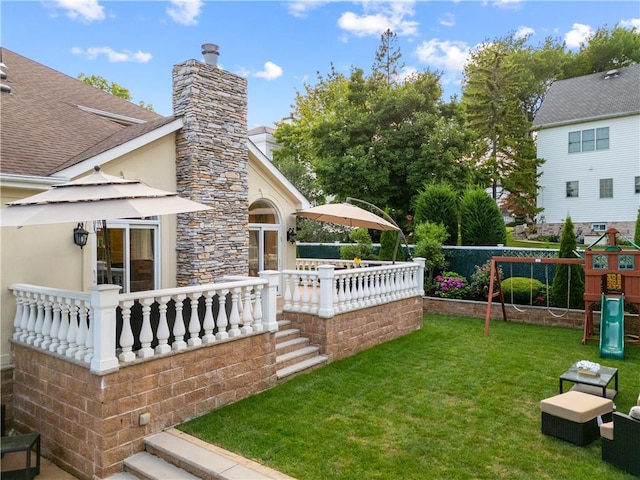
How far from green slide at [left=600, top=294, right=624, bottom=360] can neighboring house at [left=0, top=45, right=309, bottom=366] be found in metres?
7.34

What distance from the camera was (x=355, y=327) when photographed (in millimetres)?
8375

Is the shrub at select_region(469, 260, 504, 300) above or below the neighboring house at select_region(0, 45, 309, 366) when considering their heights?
below

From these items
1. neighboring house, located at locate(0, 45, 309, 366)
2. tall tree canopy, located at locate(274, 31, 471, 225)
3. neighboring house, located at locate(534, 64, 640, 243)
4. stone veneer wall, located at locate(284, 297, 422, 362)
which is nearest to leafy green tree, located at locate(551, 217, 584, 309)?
stone veneer wall, located at locate(284, 297, 422, 362)

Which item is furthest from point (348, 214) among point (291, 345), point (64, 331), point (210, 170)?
point (64, 331)

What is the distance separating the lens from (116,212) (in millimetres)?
4375

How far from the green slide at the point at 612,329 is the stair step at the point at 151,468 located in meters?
A: 7.78

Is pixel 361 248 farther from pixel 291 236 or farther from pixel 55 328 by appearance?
pixel 55 328

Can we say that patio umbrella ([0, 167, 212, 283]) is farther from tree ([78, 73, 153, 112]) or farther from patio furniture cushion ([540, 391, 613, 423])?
tree ([78, 73, 153, 112])

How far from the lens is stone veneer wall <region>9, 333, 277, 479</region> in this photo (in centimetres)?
459

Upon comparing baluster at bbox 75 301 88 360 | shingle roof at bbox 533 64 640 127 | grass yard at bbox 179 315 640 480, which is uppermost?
shingle roof at bbox 533 64 640 127

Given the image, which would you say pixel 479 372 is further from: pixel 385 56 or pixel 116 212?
pixel 385 56

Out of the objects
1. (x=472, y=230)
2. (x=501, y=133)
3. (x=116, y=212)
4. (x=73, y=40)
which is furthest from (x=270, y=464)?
(x=501, y=133)

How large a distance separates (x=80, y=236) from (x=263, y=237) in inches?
194

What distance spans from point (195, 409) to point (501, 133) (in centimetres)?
2585
